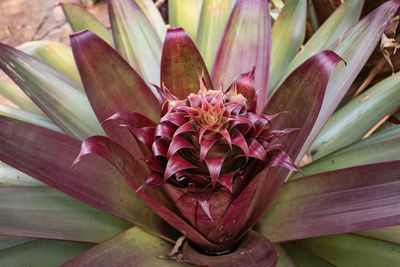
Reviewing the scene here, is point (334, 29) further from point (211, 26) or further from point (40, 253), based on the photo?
point (40, 253)

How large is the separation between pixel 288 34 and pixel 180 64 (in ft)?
1.67

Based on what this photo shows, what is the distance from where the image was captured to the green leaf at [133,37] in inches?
45.6

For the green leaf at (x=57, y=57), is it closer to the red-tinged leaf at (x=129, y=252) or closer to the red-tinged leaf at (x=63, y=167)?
the red-tinged leaf at (x=63, y=167)

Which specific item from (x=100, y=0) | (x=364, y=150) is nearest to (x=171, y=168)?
(x=364, y=150)

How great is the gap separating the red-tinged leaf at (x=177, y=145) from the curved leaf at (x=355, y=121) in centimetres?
53

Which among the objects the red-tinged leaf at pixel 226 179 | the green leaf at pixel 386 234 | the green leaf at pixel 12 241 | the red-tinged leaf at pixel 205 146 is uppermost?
the red-tinged leaf at pixel 205 146

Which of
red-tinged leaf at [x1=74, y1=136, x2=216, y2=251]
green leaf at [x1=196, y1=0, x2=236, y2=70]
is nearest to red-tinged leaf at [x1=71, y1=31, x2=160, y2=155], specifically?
red-tinged leaf at [x1=74, y1=136, x2=216, y2=251]

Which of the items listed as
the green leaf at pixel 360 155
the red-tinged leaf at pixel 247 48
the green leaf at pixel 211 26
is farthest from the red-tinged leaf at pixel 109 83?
the green leaf at pixel 360 155

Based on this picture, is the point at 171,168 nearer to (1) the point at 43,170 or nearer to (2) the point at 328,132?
(1) the point at 43,170

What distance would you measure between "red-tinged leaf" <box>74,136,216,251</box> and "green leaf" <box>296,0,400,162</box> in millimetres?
310

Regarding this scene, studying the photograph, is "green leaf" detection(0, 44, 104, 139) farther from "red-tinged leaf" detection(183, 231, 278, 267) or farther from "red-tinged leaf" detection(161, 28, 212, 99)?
"red-tinged leaf" detection(183, 231, 278, 267)

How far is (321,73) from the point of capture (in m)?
0.82

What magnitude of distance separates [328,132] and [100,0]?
3593 millimetres

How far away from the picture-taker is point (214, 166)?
2.24 feet
